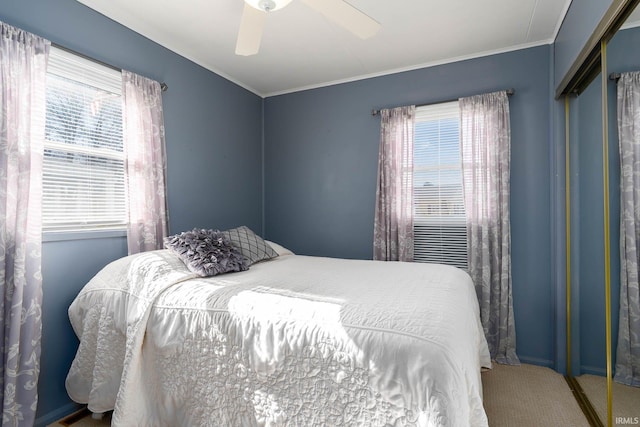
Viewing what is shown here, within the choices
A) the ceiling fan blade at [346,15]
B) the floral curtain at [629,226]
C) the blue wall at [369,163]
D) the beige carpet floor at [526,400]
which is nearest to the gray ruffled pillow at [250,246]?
the blue wall at [369,163]

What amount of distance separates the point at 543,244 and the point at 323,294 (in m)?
2.10

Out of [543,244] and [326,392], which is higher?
[543,244]

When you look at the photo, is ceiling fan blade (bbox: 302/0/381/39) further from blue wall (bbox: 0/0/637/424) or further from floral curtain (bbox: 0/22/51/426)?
floral curtain (bbox: 0/22/51/426)

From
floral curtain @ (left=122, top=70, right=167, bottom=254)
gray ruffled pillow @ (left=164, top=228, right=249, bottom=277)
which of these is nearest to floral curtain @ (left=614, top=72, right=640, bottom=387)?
gray ruffled pillow @ (left=164, top=228, right=249, bottom=277)

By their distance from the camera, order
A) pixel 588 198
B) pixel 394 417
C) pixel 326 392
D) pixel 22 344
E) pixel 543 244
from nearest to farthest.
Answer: pixel 394 417 → pixel 326 392 → pixel 22 344 → pixel 588 198 → pixel 543 244

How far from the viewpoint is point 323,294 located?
176cm

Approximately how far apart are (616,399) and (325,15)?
243 centimetres

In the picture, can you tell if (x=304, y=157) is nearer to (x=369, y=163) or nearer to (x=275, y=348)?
(x=369, y=163)

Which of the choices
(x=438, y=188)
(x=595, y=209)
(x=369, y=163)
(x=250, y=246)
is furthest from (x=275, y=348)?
(x=369, y=163)

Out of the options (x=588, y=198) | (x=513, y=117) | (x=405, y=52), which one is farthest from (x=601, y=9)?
(x=405, y=52)

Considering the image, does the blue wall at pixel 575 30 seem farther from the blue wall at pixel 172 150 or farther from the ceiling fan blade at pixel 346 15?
the blue wall at pixel 172 150

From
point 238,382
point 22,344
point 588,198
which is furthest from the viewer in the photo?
point 588,198

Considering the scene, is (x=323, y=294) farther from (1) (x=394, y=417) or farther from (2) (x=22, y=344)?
(2) (x=22, y=344)

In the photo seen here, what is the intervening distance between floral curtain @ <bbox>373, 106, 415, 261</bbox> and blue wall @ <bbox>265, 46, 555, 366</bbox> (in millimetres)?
154
